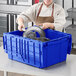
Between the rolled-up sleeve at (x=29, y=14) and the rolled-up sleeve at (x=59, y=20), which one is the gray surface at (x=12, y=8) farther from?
the rolled-up sleeve at (x=59, y=20)

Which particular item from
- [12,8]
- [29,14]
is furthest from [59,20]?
[12,8]

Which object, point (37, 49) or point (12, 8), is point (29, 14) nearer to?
point (37, 49)

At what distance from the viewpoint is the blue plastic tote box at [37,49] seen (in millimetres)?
2359

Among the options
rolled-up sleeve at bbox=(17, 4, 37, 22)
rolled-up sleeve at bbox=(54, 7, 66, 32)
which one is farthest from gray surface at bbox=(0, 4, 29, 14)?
rolled-up sleeve at bbox=(54, 7, 66, 32)

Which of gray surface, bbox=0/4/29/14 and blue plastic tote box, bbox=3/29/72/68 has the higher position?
gray surface, bbox=0/4/29/14

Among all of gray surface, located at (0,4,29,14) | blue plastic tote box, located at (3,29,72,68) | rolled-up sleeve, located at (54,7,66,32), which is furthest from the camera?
gray surface, located at (0,4,29,14)

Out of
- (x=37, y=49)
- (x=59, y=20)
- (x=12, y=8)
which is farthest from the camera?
(x=12, y=8)

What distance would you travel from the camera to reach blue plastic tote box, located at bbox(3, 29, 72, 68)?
92.9 inches

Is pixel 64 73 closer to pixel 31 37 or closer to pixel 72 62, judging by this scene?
pixel 72 62

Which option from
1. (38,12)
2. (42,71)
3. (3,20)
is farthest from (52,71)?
(3,20)

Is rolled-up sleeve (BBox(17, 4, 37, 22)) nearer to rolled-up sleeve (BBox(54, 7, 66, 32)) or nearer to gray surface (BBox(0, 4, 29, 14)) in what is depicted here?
rolled-up sleeve (BBox(54, 7, 66, 32))

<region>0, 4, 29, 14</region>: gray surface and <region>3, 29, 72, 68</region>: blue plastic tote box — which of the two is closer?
<region>3, 29, 72, 68</region>: blue plastic tote box

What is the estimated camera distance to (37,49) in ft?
7.77

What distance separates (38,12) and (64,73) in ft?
4.17
